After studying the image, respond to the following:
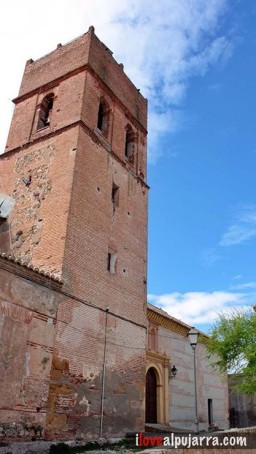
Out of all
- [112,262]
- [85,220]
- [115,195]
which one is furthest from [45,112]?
[112,262]

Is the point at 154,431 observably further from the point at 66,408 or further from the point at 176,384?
the point at 66,408

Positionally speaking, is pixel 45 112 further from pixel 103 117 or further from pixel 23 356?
pixel 23 356

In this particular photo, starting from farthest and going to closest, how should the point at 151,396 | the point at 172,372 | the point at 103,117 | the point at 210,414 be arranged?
1. the point at 210,414
2. the point at 172,372
3. the point at 103,117
4. the point at 151,396

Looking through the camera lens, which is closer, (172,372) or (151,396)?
(151,396)

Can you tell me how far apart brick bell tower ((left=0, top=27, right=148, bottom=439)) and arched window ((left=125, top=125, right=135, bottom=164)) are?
0.15 feet

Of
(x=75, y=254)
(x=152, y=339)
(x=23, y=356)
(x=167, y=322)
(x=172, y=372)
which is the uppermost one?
(x=75, y=254)

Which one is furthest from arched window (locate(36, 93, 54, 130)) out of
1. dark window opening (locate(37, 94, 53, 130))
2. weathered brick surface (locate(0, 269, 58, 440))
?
weathered brick surface (locate(0, 269, 58, 440))

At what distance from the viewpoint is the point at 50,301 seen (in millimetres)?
9609

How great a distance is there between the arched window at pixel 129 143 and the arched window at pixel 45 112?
3387 millimetres

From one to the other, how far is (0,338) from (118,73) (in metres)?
12.8

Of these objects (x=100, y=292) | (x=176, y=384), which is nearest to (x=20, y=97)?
(x=100, y=292)

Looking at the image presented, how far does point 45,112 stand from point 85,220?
5.78 m

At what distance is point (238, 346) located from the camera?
13734 mm

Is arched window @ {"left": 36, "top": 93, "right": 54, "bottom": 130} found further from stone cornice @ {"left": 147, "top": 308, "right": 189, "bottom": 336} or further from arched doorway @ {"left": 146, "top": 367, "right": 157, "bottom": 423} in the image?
arched doorway @ {"left": 146, "top": 367, "right": 157, "bottom": 423}
